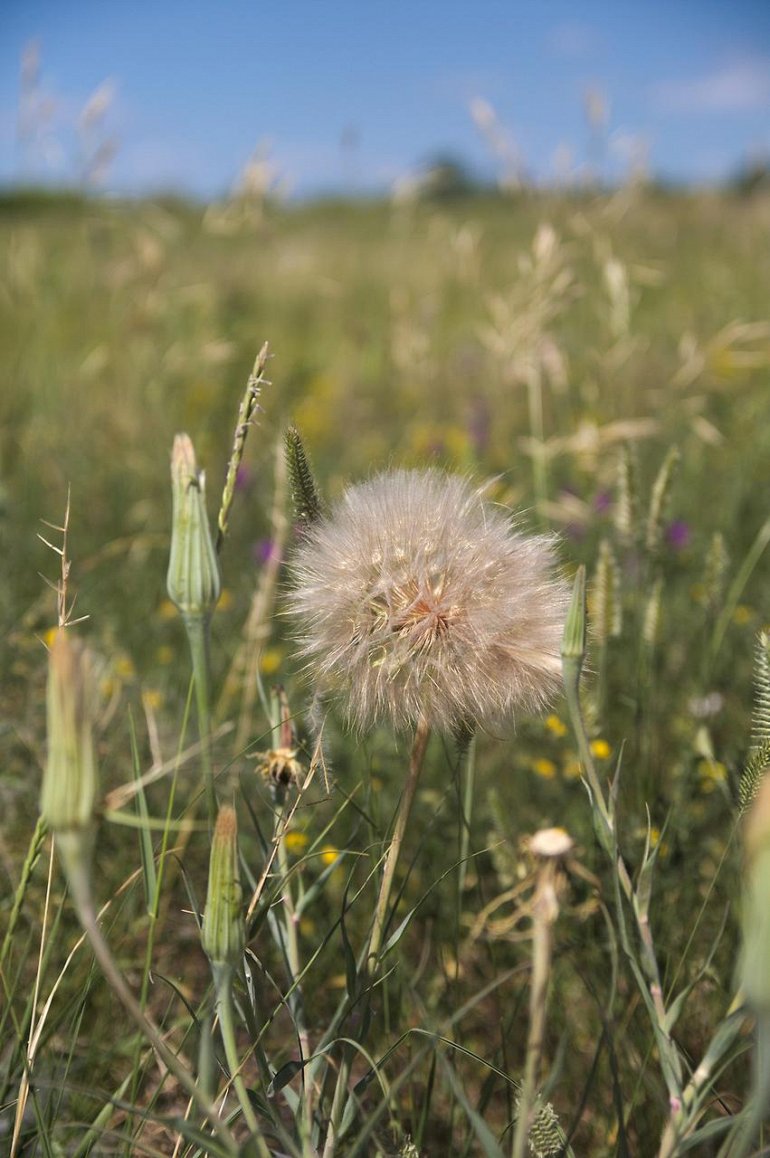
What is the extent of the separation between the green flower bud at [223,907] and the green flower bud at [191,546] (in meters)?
0.18

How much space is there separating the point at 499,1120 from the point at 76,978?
63cm

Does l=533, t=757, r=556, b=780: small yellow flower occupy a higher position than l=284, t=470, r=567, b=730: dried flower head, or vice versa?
l=284, t=470, r=567, b=730: dried flower head

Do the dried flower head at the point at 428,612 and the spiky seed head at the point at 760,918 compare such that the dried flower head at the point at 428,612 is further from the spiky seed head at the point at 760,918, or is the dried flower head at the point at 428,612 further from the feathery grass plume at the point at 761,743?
the spiky seed head at the point at 760,918

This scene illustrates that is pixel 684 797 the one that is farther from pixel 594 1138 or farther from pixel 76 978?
pixel 76 978

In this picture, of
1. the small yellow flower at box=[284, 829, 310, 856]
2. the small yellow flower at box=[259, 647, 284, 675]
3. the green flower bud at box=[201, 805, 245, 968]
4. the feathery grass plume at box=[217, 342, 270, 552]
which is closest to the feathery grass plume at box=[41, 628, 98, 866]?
the green flower bud at box=[201, 805, 245, 968]

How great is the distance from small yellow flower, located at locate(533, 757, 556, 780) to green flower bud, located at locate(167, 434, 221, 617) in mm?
1123

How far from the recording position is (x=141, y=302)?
12.1 feet

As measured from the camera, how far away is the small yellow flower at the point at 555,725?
1865 millimetres

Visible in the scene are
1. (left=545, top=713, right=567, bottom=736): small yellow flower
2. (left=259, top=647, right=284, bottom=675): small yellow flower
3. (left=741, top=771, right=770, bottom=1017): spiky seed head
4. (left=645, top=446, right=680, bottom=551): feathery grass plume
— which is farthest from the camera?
(left=259, top=647, right=284, bottom=675): small yellow flower

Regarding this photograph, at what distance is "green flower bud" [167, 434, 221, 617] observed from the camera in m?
0.75

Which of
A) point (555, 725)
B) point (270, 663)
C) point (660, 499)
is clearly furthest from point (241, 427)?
point (270, 663)

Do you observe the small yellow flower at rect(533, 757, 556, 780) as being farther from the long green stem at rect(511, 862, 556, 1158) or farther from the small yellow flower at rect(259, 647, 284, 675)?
the long green stem at rect(511, 862, 556, 1158)

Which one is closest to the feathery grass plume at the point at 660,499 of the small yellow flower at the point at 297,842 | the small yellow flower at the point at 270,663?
the small yellow flower at the point at 297,842

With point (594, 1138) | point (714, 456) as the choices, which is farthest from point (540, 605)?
point (714, 456)
